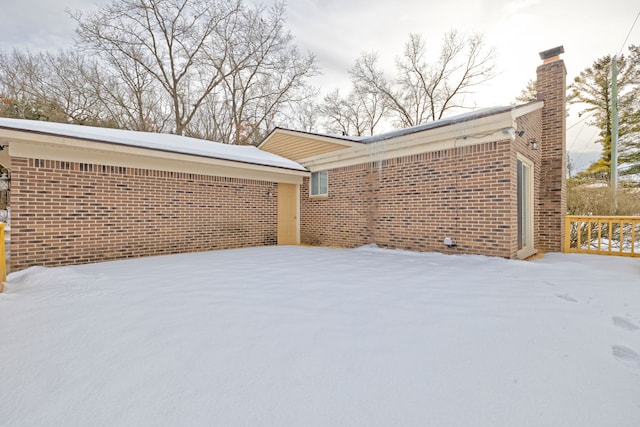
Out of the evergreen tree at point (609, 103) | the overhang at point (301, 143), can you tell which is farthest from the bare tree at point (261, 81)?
the evergreen tree at point (609, 103)

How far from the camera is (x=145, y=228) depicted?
6215 mm

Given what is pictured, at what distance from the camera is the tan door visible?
8711 mm

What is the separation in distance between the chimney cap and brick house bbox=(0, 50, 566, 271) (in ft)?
0.08

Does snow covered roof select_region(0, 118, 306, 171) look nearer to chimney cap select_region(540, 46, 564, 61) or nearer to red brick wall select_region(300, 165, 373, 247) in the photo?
red brick wall select_region(300, 165, 373, 247)

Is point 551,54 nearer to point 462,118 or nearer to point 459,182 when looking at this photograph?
point 462,118

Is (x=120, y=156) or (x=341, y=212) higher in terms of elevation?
(x=120, y=156)

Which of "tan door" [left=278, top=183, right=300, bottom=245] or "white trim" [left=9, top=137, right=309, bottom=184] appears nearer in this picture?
"white trim" [left=9, top=137, right=309, bottom=184]

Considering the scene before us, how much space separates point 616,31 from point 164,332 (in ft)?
56.4

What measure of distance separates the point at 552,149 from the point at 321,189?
19.1 ft

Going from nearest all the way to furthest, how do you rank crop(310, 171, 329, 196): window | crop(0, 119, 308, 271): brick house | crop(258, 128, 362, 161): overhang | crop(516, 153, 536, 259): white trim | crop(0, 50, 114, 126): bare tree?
crop(0, 119, 308, 271): brick house
crop(516, 153, 536, 259): white trim
crop(258, 128, 362, 161): overhang
crop(310, 171, 329, 196): window
crop(0, 50, 114, 126): bare tree

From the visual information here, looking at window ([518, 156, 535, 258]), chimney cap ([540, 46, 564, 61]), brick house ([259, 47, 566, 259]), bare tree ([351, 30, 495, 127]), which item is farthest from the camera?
bare tree ([351, 30, 495, 127])

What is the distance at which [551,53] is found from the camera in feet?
20.9

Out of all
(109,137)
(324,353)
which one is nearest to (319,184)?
(109,137)

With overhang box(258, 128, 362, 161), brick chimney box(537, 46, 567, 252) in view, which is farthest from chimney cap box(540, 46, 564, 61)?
overhang box(258, 128, 362, 161)
